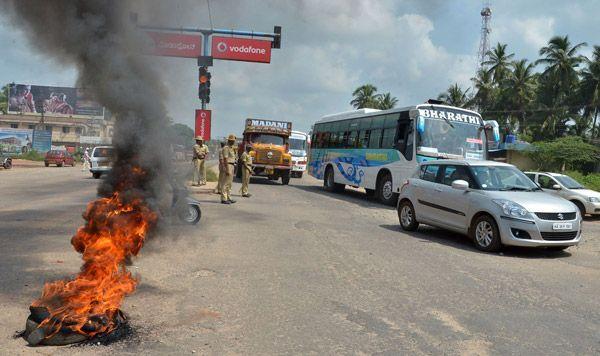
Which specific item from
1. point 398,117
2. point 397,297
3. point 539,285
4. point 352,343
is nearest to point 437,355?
point 352,343

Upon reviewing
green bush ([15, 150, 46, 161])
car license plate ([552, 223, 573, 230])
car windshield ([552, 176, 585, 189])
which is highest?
car windshield ([552, 176, 585, 189])

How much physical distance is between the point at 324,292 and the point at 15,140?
57.5m

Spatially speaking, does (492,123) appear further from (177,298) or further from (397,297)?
(177,298)

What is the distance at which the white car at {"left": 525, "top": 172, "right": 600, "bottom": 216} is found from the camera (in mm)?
16172

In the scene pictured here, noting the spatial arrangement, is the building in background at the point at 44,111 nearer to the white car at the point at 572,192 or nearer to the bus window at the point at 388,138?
the bus window at the point at 388,138

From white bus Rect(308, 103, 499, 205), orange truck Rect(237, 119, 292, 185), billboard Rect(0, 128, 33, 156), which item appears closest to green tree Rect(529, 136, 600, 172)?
white bus Rect(308, 103, 499, 205)

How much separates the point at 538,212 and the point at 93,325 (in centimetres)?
711

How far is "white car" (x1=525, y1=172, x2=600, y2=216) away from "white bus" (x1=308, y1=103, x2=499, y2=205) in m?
3.31

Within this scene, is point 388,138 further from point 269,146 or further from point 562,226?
point 562,226

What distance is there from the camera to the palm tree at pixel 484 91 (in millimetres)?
54594

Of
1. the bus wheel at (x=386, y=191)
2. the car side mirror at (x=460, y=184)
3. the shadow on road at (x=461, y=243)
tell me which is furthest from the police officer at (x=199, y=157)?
the car side mirror at (x=460, y=184)

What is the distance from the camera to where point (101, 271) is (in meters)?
4.35

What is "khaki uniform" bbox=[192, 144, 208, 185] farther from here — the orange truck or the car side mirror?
the car side mirror

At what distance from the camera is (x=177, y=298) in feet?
16.9
